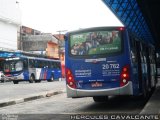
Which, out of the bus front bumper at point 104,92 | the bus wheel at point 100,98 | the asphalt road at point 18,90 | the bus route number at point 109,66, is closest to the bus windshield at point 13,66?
the asphalt road at point 18,90

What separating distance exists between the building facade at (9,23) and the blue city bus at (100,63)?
52.8 m

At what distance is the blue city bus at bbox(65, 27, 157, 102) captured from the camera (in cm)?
1211

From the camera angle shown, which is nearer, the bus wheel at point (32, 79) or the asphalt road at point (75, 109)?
the asphalt road at point (75, 109)

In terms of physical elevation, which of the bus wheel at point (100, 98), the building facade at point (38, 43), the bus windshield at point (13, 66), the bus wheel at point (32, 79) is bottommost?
the bus wheel at point (32, 79)

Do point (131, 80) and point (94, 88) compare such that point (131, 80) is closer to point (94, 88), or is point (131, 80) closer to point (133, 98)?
point (94, 88)

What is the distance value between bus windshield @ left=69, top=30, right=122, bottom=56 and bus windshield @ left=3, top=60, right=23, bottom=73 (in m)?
25.8

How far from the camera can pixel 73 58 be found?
12773 millimetres

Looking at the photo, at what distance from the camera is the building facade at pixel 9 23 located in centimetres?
6619

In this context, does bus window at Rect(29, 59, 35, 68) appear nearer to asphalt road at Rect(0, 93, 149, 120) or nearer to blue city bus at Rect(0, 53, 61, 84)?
blue city bus at Rect(0, 53, 61, 84)

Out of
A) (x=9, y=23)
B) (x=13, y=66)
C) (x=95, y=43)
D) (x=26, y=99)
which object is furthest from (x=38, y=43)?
(x=95, y=43)

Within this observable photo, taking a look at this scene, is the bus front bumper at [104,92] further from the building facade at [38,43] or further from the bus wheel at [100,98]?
the building facade at [38,43]

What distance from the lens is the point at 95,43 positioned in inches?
496

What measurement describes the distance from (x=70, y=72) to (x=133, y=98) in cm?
456

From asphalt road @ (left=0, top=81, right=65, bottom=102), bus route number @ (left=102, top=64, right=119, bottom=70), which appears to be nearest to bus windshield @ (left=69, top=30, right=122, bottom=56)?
bus route number @ (left=102, top=64, right=119, bottom=70)
